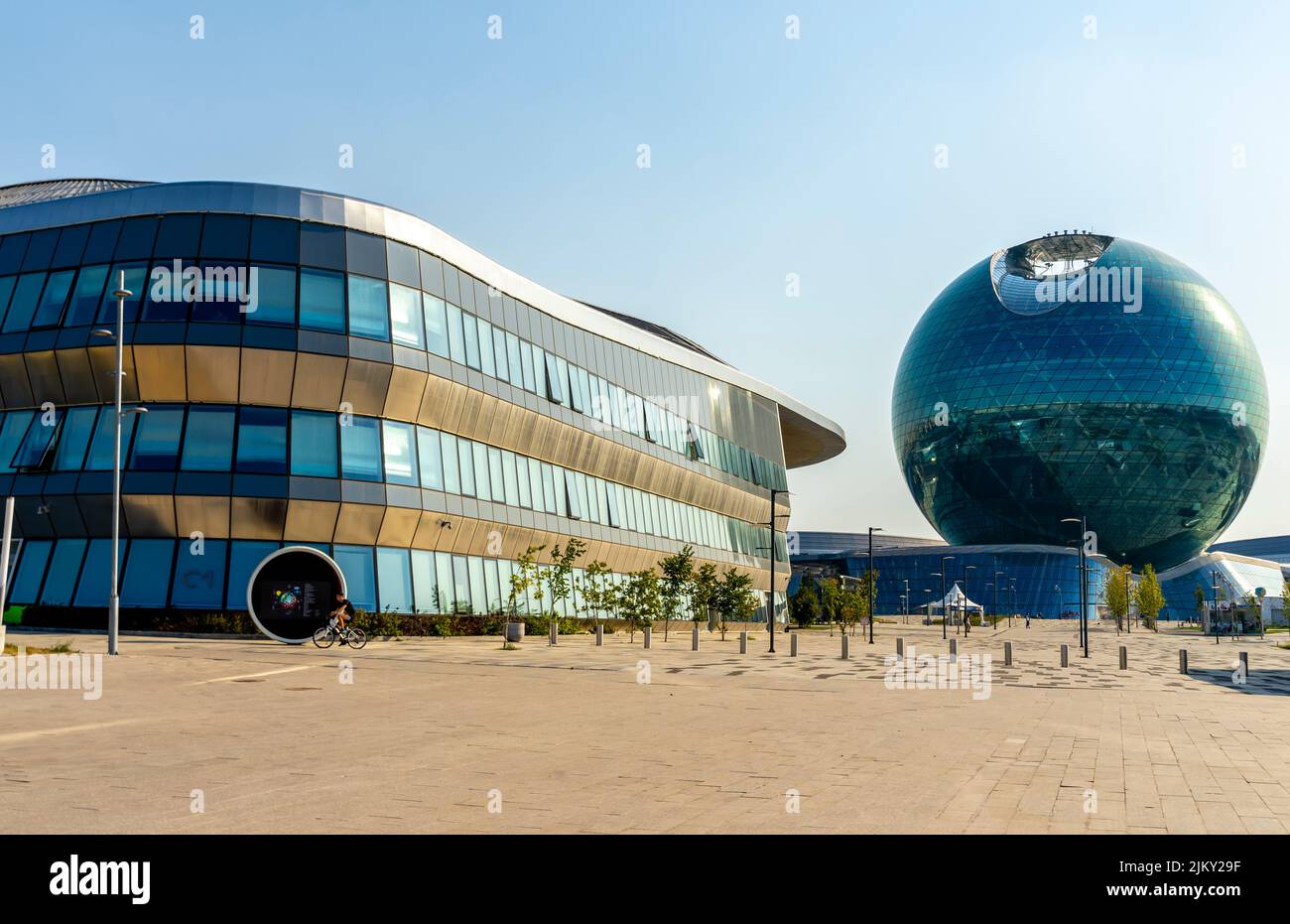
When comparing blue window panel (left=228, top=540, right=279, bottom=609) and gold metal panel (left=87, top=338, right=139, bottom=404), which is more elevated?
gold metal panel (left=87, top=338, right=139, bottom=404)

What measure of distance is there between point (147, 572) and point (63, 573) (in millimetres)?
3289

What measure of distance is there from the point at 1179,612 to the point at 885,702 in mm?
141815

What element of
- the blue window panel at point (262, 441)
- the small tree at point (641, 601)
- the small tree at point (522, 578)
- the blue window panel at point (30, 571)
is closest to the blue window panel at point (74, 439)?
the blue window panel at point (30, 571)

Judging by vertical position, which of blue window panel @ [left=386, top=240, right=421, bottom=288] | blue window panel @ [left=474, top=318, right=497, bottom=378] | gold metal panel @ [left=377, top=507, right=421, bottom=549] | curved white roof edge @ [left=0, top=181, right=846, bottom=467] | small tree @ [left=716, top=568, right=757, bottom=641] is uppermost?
curved white roof edge @ [left=0, top=181, right=846, bottom=467]

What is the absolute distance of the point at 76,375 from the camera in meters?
37.0

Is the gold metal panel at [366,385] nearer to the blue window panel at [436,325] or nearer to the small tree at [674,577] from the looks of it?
the blue window panel at [436,325]

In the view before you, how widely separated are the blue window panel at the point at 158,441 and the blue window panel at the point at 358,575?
243 inches

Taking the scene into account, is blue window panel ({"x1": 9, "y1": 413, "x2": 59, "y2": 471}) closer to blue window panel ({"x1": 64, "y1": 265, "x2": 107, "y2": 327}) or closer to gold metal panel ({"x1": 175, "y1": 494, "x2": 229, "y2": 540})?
blue window panel ({"x1": 64, "y1": 265, "x2": 107, "y2": 327})

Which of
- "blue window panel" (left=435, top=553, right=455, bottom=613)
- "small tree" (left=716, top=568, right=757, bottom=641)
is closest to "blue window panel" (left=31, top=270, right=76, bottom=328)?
"blue window panel" (left=435, top=553, right=455, bottom=613)

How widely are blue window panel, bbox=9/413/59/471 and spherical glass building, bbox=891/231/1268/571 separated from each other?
11951cm

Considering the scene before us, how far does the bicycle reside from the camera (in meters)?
31.7

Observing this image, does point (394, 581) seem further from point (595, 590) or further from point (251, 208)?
point (251, 208)
